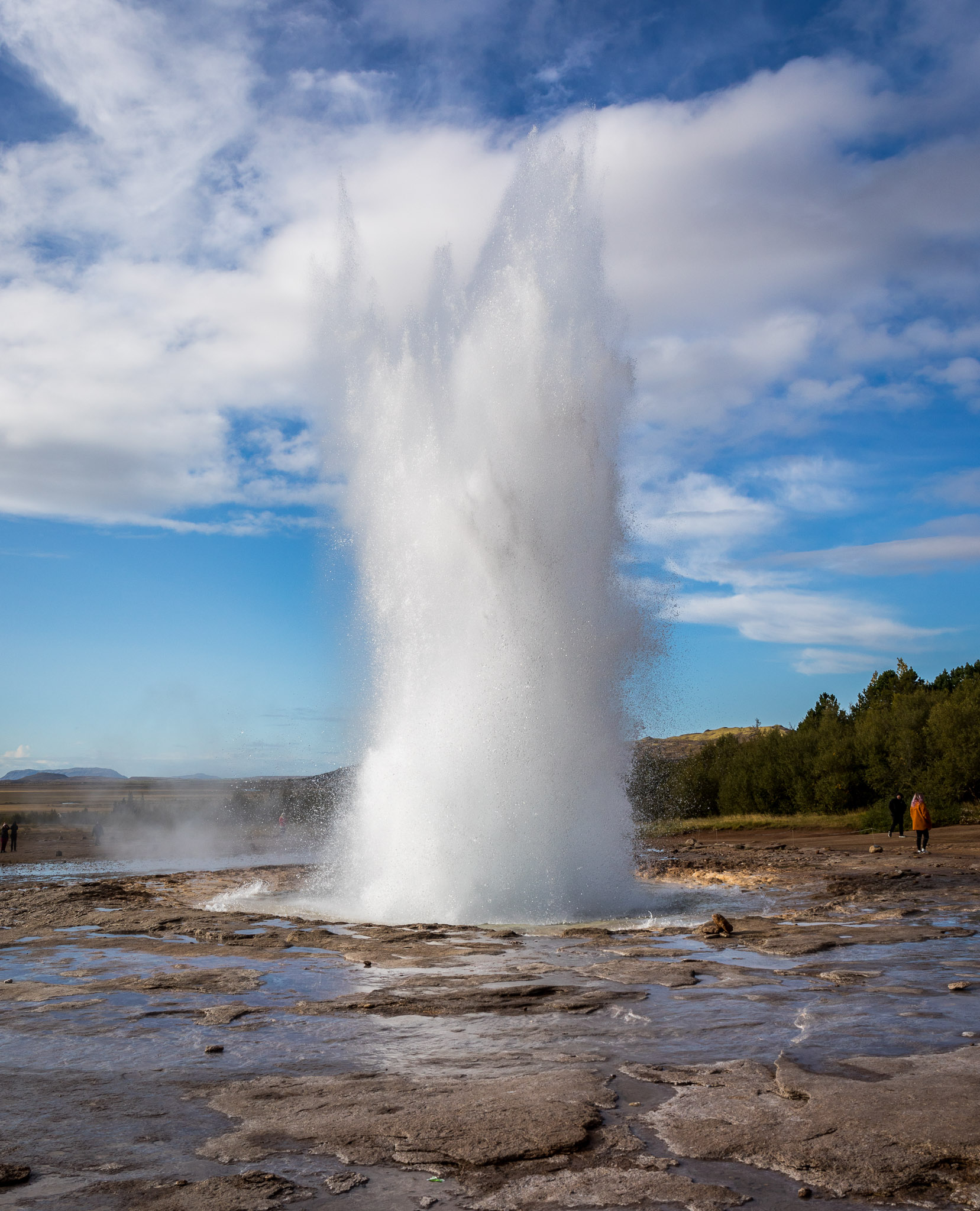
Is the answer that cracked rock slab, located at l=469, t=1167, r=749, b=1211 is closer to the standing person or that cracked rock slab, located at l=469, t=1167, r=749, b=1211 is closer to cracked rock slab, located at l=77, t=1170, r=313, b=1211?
cracked rock slab, located at l=77, t=1170, r=313, b=1211

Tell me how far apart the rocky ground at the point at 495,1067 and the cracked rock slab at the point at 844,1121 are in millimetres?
20

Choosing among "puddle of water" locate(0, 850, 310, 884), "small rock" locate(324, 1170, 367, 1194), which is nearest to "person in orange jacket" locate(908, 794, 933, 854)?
"puddle of water" locate(0, 850, 310, 884)

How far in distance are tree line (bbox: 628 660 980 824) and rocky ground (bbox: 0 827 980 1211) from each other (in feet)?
61.5

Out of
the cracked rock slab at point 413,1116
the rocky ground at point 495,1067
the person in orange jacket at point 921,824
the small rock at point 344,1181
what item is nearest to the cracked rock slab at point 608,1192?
the rocky ground at point 495,1067

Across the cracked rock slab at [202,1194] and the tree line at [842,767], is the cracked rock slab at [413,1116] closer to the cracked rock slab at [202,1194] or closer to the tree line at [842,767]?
the cracked rock slab at [202,1194]

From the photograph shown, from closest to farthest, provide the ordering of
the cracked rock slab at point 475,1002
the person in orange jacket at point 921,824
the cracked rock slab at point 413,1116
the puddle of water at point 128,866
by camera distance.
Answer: the cracked rock slab at point 413,1116
the cracked rock slab at point 475,1002
the person in orange jacket at point 921,824
the puddle of water at point 128,866

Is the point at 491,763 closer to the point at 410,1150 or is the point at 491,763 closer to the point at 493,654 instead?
the point at 493,654

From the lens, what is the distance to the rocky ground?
4.44 metres

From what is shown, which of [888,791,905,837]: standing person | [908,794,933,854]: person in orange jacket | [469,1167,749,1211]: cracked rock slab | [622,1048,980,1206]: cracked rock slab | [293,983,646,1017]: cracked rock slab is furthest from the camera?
[888,791,905,837]: standing person

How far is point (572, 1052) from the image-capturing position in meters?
6.69

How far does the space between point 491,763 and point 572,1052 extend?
29.6 feet

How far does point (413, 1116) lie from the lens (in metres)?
5.34

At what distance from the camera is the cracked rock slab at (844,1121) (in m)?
4.37

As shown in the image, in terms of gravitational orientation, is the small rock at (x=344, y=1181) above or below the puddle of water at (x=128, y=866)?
above
